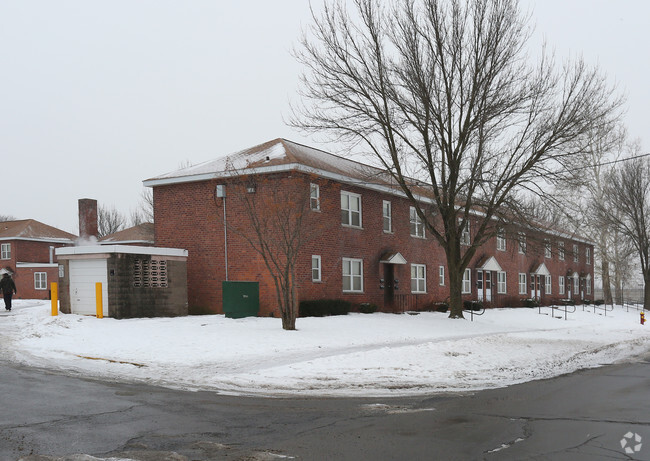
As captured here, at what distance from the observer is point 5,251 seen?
5044 centimetres

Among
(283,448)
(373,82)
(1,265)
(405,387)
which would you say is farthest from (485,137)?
(1,265)

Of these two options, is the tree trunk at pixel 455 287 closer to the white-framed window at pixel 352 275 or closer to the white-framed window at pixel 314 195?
the white-framed window at pixel 352 275

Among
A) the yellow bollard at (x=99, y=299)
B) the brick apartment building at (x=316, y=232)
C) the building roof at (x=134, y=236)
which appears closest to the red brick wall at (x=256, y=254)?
the brick apartment building at (x=316, y=232)

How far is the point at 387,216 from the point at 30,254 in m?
31.9

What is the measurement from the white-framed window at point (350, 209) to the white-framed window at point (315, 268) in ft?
8.58

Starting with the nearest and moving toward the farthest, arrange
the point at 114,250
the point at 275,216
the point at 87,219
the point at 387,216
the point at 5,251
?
the point at 114,250
the point at 275,216
the point at 387,216
the point at 87,219
the point at 5,251

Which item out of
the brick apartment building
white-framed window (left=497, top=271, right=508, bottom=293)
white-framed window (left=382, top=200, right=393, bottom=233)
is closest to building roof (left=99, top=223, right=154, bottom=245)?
the brick apartment building

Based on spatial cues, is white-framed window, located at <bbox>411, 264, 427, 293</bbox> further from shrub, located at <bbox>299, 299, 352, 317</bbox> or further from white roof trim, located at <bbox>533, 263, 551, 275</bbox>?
white roof trim, located at <bbox>533, 263, 551, 275</bbox>

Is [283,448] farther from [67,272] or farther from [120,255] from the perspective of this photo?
[67,272]

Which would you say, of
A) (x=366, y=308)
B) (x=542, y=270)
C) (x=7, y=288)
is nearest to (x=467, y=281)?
(x=542, y=270)

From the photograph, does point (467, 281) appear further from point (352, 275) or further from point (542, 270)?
point (352, 275)

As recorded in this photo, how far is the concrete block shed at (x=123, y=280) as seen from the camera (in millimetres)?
22531

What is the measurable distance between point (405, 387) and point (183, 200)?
60.8ft

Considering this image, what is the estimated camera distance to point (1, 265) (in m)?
49.9
